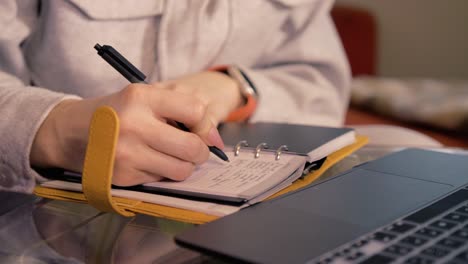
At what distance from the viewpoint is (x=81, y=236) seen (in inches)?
18.6

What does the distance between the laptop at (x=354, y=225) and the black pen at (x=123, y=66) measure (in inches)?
4.2

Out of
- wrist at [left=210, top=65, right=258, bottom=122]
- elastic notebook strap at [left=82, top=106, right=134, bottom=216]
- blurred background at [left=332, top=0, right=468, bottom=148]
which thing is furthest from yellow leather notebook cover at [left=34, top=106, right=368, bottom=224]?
blurred background at [left=332, top=0, right=468, bottom=148]

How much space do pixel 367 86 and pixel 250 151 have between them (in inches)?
51.0

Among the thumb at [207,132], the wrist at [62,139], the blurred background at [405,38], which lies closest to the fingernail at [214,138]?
the thumb at [207,132]

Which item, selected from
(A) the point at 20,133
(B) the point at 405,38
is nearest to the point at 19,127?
(A) the point at 20,133

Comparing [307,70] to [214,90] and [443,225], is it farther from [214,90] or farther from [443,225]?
[443,225]

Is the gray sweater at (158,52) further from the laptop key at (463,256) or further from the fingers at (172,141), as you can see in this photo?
the laptop key at (463,256)

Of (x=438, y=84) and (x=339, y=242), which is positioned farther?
(x=438, y=84)

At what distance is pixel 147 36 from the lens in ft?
2.61

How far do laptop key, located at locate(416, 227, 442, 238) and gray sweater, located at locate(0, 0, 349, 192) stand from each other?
0.34 metres

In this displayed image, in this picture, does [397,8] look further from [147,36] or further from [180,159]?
[180,159]

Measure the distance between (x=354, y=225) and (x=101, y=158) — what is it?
0.59 feet

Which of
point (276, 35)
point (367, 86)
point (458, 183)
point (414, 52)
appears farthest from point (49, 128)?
point (414, 52)

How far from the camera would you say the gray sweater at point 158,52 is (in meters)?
0.60
